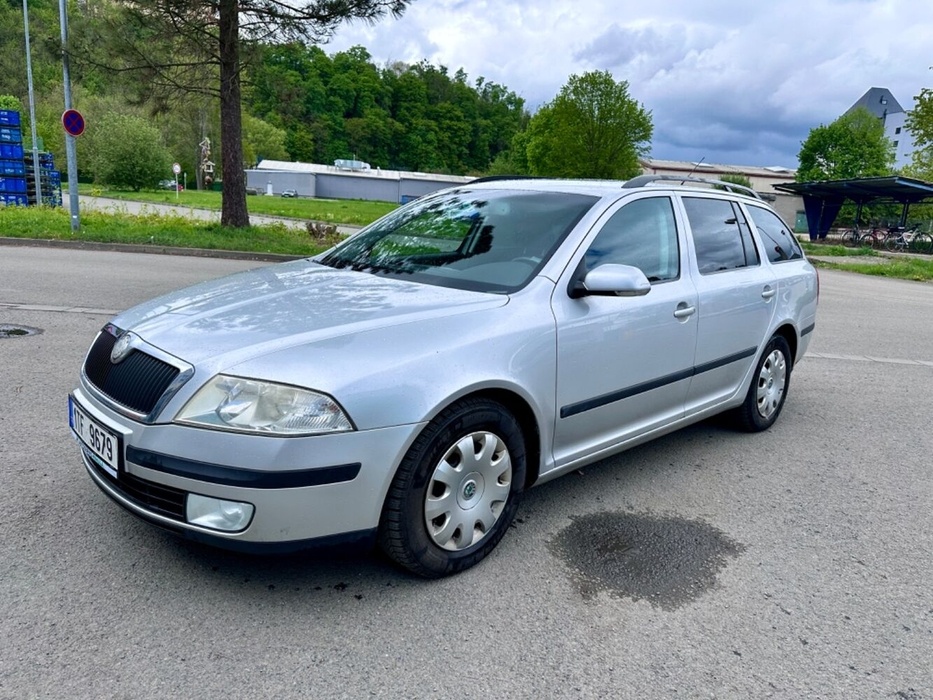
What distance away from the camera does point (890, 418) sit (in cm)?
551

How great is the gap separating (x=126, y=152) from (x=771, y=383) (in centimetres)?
5641

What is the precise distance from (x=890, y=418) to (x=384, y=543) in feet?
15.0

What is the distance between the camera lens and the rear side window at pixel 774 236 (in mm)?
4902

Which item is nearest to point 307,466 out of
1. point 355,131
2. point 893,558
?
point 893,558

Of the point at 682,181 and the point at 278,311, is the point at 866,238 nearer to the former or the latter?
the point at 682,181

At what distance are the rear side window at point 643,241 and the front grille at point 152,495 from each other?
205 cm

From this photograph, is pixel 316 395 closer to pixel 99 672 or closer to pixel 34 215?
pixel 99 672

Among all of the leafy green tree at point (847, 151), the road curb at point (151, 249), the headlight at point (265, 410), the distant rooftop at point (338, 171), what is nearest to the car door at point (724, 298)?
the headlight at point (265, 410)

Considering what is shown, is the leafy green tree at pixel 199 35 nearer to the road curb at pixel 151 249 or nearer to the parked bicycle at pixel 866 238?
the road curb at pixel 151 249

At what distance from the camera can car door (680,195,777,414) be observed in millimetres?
4059

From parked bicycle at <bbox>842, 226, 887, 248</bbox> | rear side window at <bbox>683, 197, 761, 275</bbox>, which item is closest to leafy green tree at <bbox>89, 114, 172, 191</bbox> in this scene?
parked bicycle at <bbox>842, 226, 887, 248</bbox>

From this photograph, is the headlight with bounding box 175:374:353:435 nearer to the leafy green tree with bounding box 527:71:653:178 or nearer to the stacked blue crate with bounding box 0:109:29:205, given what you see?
the stacked blue crate with bounding box 0:109:29:205

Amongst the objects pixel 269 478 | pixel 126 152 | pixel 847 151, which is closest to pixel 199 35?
pixel 269 478

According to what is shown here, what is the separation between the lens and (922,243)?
1252 inches
